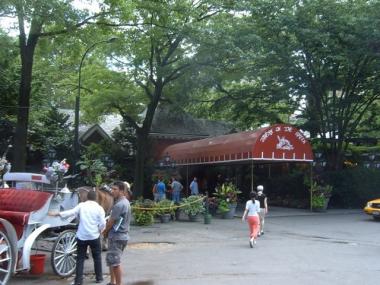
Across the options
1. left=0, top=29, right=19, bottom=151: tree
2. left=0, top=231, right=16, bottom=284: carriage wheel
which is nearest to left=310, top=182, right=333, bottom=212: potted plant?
left=0, top=29, right=19, bottom=151: tree

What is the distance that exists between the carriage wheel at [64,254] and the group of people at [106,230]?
811 millimetres

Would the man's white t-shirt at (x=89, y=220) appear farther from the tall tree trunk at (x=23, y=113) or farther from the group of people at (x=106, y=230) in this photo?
the tall tree trunk at (x=23, y=113)

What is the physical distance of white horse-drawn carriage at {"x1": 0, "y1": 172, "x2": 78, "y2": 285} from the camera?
338 inches

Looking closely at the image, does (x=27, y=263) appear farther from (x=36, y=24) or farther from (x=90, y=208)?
(x=36, y=24)

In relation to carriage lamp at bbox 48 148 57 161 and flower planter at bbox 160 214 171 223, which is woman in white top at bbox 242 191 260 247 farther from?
carriage lamp at bbox 48 148 57 161

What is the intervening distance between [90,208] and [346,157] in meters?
28.2

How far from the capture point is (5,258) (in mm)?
8547

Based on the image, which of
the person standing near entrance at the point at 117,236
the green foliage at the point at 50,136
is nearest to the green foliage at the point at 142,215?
the person standing near entrance at the point at 117,236

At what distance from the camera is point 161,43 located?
93.2ft

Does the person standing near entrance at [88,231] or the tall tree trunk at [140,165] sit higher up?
the tall tree trunk at [140,165]

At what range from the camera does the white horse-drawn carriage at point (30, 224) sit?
28.2 feet

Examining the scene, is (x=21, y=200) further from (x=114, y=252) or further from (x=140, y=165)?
(x=140, y=165)

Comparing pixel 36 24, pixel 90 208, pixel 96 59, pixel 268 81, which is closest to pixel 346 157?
pixel 268 81

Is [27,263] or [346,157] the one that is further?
[346,157]
